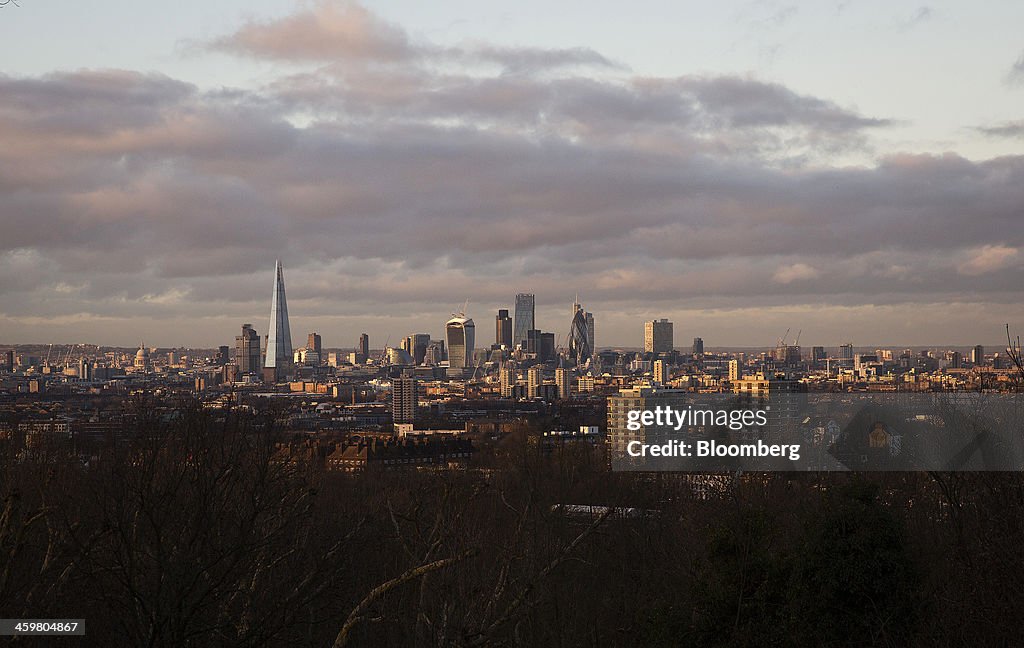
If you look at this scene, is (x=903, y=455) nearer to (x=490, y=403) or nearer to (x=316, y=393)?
(x=490, y=403)

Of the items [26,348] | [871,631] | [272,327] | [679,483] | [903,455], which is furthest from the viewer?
[272,327]

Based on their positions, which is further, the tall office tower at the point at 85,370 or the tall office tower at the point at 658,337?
the tall office tower at the point at 658,337

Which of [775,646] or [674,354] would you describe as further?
[674,354]

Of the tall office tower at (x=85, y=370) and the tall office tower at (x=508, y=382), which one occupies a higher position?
the tall office tower at (x=85, y=370)

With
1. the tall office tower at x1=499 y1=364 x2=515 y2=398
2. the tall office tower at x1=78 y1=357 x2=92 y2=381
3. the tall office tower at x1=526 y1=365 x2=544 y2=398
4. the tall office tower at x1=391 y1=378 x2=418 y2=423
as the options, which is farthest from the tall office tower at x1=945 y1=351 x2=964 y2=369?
the tall office tower at x1=78 y1=357 x2=92 y2=381

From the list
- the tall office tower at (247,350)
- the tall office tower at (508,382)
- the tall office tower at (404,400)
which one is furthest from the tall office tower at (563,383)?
the tall office tower at (247,350)

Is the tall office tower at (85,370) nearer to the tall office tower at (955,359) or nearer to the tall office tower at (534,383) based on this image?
the tall office tower at (534,383)

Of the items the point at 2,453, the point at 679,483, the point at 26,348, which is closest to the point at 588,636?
the point at 2,453

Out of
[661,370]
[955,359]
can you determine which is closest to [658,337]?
[661,370]
